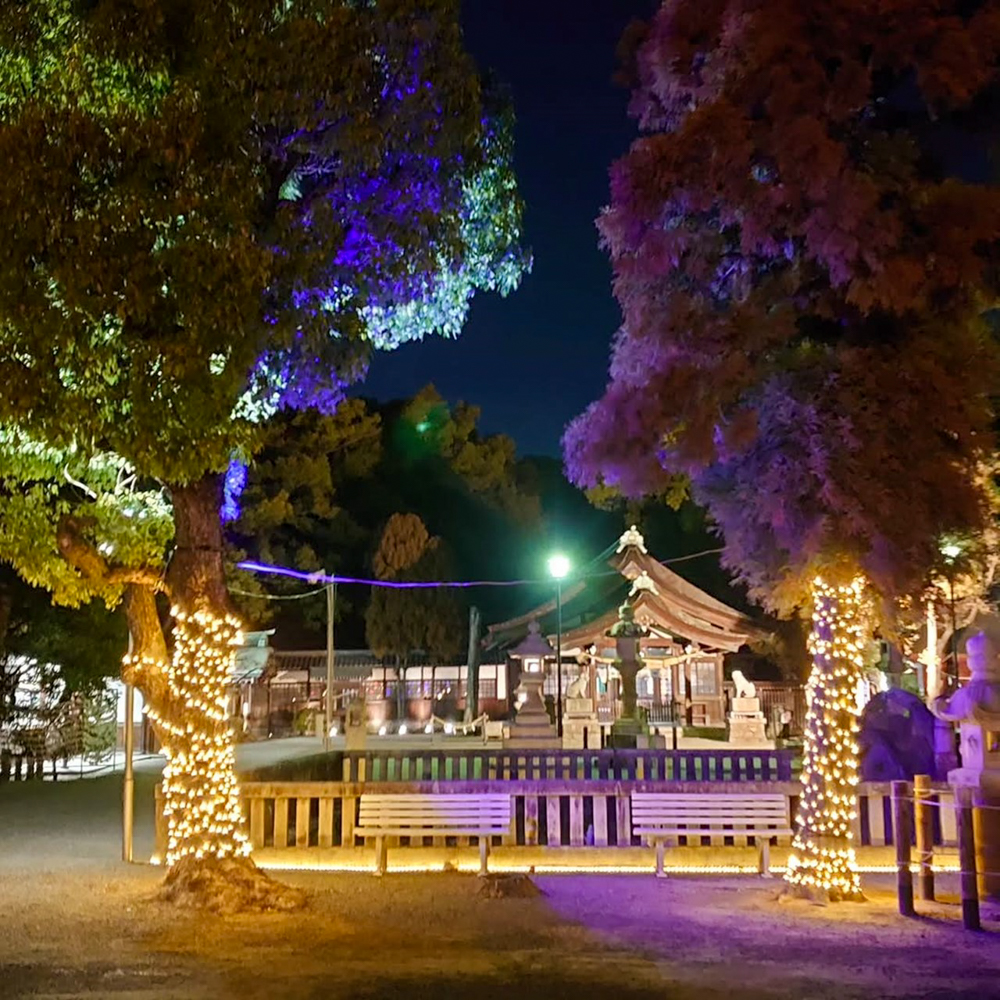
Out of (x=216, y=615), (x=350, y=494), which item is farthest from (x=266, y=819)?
(x=350, y=494)

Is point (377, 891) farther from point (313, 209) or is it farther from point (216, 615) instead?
point (313, 209)

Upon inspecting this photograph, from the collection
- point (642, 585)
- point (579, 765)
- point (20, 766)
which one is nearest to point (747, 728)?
point (642, 585)

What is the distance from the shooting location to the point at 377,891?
9734mm

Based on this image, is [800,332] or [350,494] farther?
[350,494]

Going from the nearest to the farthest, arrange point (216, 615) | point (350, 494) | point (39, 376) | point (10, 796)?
1. point (39, 376)
2. point (216, 615)
3. point (10, 796)
4. point (350, 494)

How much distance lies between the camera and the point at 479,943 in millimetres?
7719

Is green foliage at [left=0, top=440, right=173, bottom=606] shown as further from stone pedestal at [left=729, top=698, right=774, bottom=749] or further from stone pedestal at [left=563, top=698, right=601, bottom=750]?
stone pedestal at [left=729, top=698, right=774, bottom=749]

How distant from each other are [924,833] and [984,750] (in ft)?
3.17

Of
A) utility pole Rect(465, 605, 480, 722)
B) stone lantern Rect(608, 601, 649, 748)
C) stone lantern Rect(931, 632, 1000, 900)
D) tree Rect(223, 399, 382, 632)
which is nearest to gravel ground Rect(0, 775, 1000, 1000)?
stone lantern Rect(931, 632, 1000, 900)

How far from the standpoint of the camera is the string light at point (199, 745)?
30.3 ft

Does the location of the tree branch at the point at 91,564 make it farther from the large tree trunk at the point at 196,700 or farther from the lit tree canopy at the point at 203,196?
the lit tree canopy at the point at 203,196

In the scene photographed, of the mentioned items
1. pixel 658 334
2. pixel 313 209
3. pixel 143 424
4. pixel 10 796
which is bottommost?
pixel 10 796

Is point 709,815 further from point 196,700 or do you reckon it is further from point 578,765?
point 196,700

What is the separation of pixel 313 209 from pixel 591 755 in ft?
Answer: 27.9
